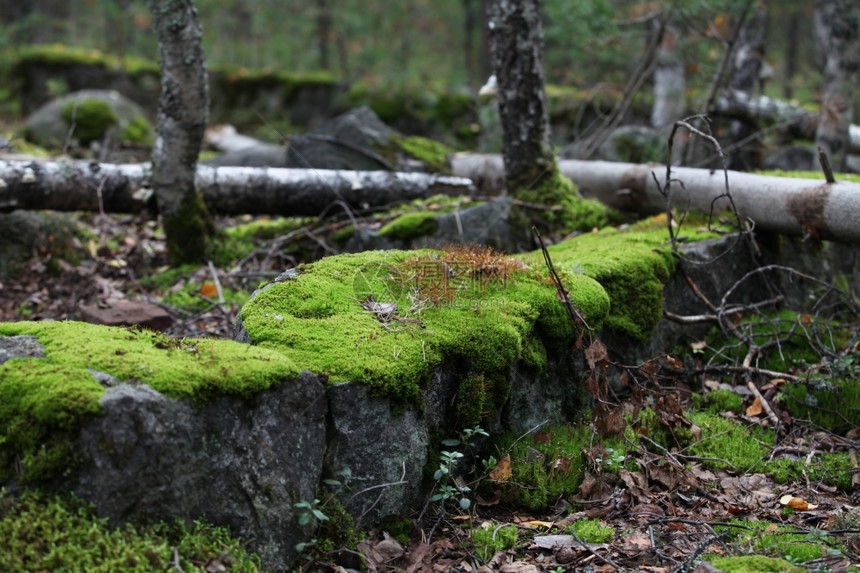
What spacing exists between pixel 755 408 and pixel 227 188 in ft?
17.6

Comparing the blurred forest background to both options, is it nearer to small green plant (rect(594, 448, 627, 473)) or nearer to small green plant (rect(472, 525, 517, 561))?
small green plant (rect(594, 448, 627, 473))

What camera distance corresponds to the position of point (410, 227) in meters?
6.86

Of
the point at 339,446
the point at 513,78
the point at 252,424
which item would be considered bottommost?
the point at 339,446

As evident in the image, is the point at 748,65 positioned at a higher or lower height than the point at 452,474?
higher

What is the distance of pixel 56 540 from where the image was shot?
259cm

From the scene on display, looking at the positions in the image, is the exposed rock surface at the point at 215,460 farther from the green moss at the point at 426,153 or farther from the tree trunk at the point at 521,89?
the green moss at the point at 426,153

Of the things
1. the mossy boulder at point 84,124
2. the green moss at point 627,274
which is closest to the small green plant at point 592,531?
the green moss at point 627,274

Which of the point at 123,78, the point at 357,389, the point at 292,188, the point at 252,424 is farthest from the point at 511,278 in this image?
the point at 123,78

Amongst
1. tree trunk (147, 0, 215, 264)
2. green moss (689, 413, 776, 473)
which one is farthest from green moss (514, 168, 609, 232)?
tree trunk (147, 0, 215, 264)

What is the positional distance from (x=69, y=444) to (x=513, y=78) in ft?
18.3

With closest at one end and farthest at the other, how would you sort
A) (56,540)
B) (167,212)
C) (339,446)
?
(56,540) < (339,446) < (167,212)

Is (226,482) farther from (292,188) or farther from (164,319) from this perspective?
(292,188)

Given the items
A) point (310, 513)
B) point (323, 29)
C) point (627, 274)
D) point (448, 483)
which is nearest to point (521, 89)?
point (627, 274)

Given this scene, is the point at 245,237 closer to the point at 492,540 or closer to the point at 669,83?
the point at 492,540
